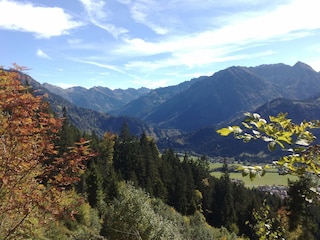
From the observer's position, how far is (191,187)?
303ft

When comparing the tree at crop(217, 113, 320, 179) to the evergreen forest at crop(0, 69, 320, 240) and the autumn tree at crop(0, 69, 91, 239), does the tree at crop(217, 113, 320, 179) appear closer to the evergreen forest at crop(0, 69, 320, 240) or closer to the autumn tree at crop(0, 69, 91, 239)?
the evergreen forest at crop(0, 69, 320, 240)

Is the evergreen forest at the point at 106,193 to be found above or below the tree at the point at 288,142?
below

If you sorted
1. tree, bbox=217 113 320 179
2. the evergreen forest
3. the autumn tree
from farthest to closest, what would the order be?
the evergreen forest
the autumn tree
tree, bbox=217 113 320 179

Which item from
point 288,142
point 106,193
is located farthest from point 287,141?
point 106,193

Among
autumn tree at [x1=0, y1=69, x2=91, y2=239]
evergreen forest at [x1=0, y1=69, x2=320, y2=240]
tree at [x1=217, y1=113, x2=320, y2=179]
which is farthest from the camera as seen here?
evergreen forest at [x1=0, y1=69, x2=320, y2=240]

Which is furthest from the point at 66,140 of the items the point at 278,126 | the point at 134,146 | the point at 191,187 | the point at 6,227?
the point at 278,126

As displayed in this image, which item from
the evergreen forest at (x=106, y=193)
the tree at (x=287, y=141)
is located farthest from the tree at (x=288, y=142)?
the evergreen forest at (x=106, y=193)

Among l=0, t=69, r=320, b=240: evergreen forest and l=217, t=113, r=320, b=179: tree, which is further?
l=0, t=69, r=320, b=240: evergreen forest

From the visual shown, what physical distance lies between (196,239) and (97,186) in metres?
20.1

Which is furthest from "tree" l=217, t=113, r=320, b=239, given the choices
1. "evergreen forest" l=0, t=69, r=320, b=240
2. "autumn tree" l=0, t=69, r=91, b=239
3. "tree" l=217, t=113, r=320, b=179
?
"autumn tree" l=0, t=69, r=91, b=239

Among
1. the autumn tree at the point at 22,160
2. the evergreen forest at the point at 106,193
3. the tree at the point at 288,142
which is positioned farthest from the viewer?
the evergreen forest at the point at 106,193

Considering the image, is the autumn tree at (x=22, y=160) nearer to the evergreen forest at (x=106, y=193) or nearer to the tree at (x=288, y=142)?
the evergreen forest at (x=106, y=193)

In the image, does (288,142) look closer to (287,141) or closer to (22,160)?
(287,141)

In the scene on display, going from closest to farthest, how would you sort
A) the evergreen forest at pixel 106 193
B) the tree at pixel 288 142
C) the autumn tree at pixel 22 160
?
the tree at pixel 288 142 < the autumn tree at pixel 22 160 < the evergreen forest at pixel 106 193
